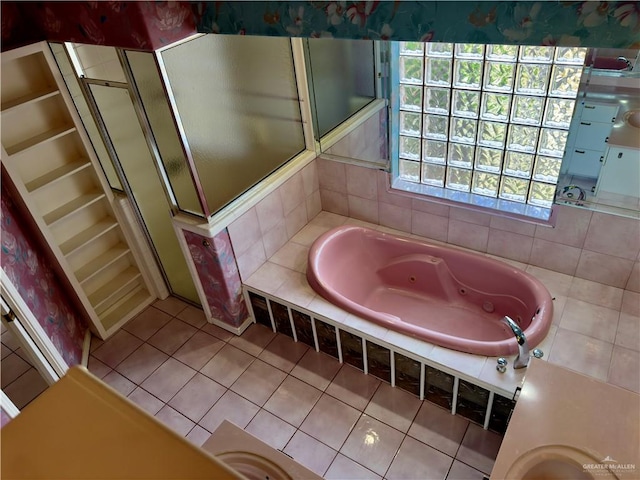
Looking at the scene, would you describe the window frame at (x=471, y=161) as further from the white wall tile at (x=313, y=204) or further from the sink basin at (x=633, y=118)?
the white wall tile at (x=313, y=204)

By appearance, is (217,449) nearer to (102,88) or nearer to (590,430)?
(590,430)

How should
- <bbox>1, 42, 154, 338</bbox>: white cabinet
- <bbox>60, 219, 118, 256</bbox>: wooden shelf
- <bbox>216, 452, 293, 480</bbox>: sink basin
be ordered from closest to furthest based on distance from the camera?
<bbox>216, 452, 293, 480</bbox>: sink basin < <bbox>1, 42, 154, 338</bbox>: white cabinet < <bbox>60, 219, 118, 256</bbox>: wooden shelf

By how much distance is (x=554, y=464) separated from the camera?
1.50 meters

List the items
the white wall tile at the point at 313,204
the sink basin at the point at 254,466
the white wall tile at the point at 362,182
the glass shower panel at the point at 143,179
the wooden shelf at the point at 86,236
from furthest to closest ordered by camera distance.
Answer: the white wall tile at the point at 313,204 → the white wall tile at the point at 362,182 → the wooden shelf at the point at 86,236 → the glass shower panel at the point at 143,179 → the sink basin at the point at 254,466

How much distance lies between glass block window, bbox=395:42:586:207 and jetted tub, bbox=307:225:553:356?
46 cm

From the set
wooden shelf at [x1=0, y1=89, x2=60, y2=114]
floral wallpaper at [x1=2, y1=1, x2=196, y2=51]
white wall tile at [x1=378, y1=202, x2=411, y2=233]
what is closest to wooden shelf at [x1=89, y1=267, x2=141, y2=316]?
wooden shelf at [x1=0, y1=89, x2=60, y2=114]

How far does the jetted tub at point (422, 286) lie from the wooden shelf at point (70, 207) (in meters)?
1.40

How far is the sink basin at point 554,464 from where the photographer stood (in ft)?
4.81

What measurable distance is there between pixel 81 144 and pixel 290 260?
56.6 inches

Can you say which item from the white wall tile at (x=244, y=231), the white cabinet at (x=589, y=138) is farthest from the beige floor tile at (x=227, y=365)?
the white cabinet at (x=589, y=138)

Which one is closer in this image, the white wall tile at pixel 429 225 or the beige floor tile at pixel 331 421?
the beige floor tile at pixel 331 421

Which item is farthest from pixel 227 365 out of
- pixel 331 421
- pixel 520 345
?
pixel 520 345

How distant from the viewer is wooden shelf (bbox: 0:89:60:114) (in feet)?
7.70

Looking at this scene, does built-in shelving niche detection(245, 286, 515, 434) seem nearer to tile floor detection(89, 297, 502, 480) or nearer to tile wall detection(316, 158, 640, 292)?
tile floor detection(89, 297, 502, 480)
